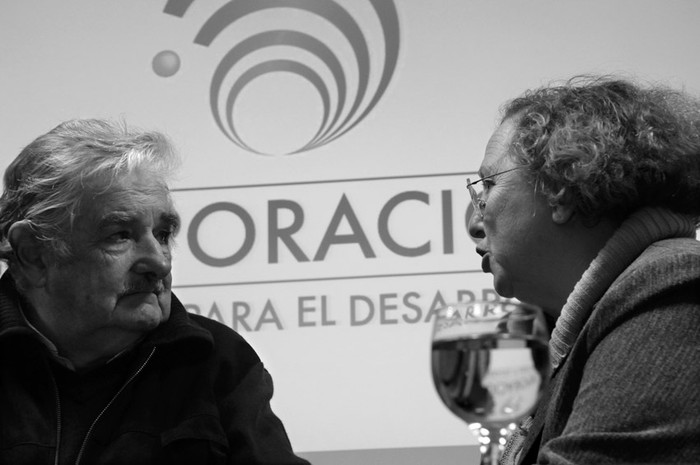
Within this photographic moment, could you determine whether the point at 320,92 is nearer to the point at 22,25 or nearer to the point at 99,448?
the point at 22,25

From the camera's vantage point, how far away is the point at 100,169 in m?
2.05

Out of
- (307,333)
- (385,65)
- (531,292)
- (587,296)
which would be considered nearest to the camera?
(587,296)

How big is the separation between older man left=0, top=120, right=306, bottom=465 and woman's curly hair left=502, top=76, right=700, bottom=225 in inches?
26.8

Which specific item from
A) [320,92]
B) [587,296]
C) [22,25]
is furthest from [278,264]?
[587,296]

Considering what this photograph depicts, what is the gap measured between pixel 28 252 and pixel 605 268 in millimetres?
1116

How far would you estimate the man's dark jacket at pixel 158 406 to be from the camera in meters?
1.92

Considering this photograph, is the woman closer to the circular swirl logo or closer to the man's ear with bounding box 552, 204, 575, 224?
the man's ear with bounding box 552, 204, 575, 224

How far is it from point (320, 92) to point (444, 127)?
42 cm

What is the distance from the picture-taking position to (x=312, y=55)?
11.3 feet

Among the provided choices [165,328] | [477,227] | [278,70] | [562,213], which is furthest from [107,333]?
[278,70]

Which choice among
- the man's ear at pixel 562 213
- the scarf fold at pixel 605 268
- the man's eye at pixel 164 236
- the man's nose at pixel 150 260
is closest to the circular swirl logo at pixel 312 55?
the man's eye at pixel 164 236

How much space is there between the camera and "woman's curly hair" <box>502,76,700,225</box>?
180 cm

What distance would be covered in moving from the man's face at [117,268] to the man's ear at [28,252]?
0.06 meters

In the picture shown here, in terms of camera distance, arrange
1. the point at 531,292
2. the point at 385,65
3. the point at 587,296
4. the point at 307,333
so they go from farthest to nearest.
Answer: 1. the point at 385,65
2. the point at 307,333
3. the point at 531,292
4. the point at 587,296
